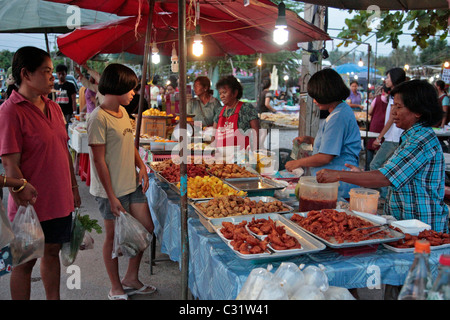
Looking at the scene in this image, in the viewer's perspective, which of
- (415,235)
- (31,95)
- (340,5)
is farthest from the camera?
(340,5)

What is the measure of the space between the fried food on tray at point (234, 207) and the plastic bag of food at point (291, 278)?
0.90m

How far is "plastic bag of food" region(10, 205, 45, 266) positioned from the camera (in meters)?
2.29

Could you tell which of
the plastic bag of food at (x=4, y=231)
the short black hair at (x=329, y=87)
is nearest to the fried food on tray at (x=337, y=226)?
the short black hair at (x=329, y=87)

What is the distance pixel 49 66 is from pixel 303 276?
214 centimetres

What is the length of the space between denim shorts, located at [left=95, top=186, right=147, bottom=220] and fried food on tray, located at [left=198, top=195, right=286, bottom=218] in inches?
33.8

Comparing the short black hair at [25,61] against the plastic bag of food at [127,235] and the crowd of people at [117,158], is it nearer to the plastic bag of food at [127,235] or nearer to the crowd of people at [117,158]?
the crowd of people at [117,158]

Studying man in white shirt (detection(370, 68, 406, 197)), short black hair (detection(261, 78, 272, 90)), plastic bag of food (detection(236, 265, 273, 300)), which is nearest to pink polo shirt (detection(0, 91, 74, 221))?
plastic bag of food (detection(236, 265, 273, 300))

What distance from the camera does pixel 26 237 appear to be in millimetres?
2289

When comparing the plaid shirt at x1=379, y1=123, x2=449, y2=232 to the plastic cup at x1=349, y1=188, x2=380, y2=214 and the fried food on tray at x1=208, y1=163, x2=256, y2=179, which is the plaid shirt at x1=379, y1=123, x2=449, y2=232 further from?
the fried food on tray at x1=208, y1=163, x2=256, y2=179

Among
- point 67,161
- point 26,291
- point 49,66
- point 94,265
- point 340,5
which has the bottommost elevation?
point 94,265

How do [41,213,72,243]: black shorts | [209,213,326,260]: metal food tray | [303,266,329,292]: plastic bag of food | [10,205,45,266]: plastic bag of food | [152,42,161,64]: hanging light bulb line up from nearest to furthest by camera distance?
[303,266,329,292]: plastic bag of food
[209,213,326,260]: metal food tray
[10,205,45,266]: plastic bag of food
[41,213,72,243]: black shorts
[152,42,161,64]: hanging light bulb

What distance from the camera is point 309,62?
589 centimetres

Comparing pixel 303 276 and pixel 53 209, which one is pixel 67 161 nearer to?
pixel 53 209
